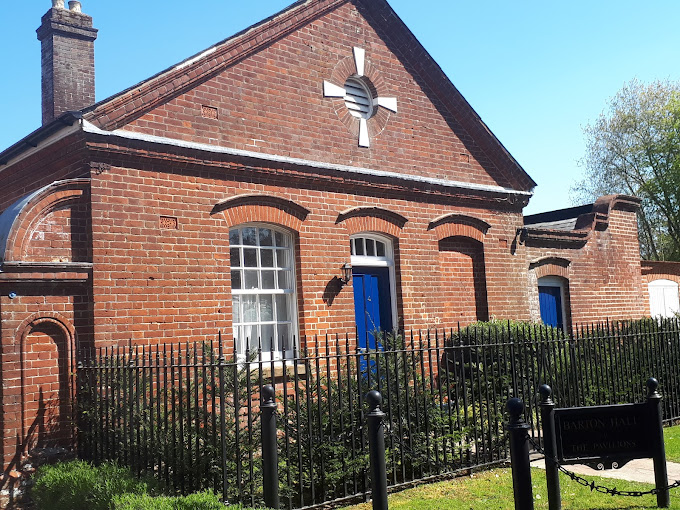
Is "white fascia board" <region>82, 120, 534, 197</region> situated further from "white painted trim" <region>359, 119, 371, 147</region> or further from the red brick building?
"white painted trim" <region>359, 119, 371, 147</region>

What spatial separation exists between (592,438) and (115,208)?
631 centimetres

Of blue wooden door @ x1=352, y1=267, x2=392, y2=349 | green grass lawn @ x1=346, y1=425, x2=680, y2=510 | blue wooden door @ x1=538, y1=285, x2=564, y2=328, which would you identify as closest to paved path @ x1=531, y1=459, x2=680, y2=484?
green grass lawn @ x1=346, y1=425, x2=680, y2=510

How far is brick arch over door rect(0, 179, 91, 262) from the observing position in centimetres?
786

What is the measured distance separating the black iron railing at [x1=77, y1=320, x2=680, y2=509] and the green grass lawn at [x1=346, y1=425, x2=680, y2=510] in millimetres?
288

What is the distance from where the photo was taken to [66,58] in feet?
40.6

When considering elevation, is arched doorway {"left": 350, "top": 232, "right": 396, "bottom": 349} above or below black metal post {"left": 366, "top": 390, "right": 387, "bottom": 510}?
above

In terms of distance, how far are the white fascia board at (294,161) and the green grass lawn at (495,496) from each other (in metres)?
5.45

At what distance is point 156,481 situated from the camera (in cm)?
Result: 637

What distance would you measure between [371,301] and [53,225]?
5.53 meters

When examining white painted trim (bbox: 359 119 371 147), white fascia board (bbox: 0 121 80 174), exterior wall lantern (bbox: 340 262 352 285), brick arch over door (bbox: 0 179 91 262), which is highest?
white painted trim (bbox: 359 119 371 147)

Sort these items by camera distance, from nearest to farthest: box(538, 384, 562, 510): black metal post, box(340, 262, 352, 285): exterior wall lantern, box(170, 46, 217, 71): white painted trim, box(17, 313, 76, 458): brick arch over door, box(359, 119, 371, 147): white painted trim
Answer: box(538, 384, 562, 510): black metal post < box(17, 313, 76, 458): brick arch over door < box(170, 46, 217, 71): white painted trim < box(340, 262, 352, 285): exterior wall lantern < box(359, 119, 371, 147): white painted trim

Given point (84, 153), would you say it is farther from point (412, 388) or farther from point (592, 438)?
point (592, 438)

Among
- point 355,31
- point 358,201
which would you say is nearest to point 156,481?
point 358,201

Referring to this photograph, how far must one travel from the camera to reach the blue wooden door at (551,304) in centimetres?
1508
